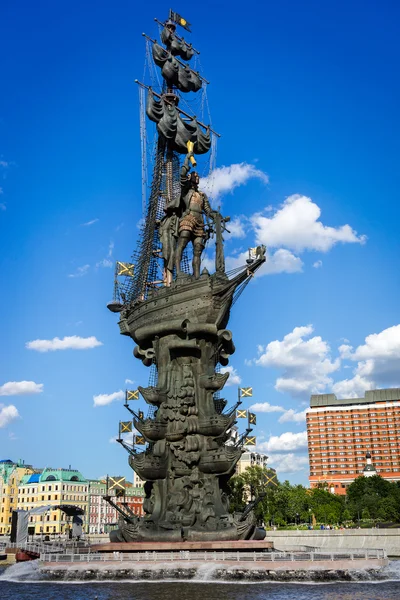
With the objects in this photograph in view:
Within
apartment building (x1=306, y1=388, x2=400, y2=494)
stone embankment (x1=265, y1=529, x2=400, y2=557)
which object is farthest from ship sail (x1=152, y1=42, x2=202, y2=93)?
apartment building (x1=306, y1=388, x2=400, y2=494)

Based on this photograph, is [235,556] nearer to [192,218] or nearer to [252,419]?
[252,419]

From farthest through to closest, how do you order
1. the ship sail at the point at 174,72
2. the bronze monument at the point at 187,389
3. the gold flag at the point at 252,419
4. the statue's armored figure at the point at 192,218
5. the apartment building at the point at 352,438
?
the apartment building at the point at 352,438
the ship sail at the point at 174,72
the statue's armored figure at the point at 192,218
the gold flag at the point at 252,419
the bronze monument at the point at 187,389

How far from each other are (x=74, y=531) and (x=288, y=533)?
24919 mm

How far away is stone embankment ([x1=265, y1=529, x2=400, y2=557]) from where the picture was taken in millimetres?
63438

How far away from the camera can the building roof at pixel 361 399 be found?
7462 inches

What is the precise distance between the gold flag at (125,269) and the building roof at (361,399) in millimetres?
140833

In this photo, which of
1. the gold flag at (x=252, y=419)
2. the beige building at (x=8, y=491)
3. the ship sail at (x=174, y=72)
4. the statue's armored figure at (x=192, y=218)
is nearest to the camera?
the gold flag at (x=252, y=419)

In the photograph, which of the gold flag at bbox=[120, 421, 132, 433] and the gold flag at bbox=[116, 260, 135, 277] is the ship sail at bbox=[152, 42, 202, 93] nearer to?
the gold flag at bbox=[116, 260, 135, 277]

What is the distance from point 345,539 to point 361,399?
129 metres

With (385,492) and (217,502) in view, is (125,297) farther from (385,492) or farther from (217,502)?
(385,492)

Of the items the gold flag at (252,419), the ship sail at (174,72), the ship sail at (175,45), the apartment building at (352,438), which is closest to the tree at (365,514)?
the apartment building at (352,438)

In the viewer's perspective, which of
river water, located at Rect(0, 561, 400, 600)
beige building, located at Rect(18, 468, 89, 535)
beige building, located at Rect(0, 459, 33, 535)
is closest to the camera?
river water, located at Rect(0, 561, 400, 600)

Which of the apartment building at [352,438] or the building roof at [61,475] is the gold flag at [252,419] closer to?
the building roof at [61,475]

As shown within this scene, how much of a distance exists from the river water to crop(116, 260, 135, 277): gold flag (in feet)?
104
